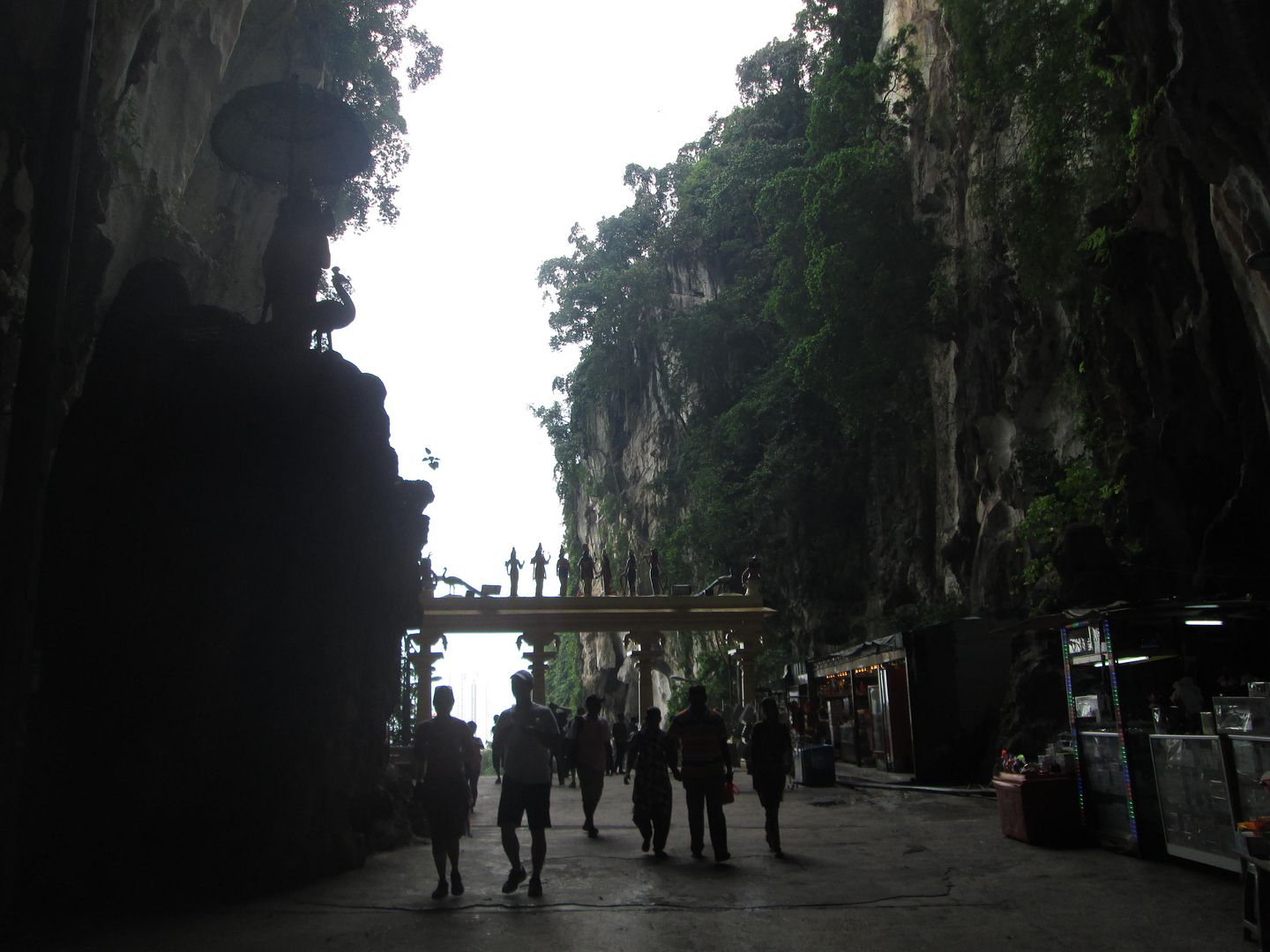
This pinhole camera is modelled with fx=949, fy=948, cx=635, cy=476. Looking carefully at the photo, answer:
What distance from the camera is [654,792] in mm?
7992

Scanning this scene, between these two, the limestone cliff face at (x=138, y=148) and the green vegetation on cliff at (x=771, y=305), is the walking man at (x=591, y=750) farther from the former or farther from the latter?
the green vegetation on cliff at (x=771, y=305)

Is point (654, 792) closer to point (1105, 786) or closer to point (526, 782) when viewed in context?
point (526, 782)

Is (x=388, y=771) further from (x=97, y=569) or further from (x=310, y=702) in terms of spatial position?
(x=97, y=569)

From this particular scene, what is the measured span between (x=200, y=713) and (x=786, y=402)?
24963 mm

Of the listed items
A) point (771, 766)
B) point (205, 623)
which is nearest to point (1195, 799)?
point (771, 766)

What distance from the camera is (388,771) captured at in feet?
32.9

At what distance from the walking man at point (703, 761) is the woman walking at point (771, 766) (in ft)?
1.04

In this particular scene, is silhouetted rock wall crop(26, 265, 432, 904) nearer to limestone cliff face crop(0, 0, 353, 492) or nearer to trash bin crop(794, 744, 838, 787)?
limestone cliff face crop(0, 0, 353, 492)

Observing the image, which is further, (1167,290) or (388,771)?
(1167,290)

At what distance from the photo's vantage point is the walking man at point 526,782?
6430 mm

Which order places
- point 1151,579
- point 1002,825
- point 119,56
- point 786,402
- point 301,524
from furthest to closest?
point 786,402 < point 119,56 < point 1151,579 < point 1002,825 < point 301,524

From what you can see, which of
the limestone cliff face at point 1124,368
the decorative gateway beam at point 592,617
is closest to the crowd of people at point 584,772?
the limestone cliff face at point 1124,368

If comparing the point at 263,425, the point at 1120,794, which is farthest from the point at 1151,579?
the point at 263,425

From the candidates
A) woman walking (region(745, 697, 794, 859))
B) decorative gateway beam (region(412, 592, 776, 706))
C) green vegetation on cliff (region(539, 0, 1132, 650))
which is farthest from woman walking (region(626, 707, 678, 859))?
decorative gateway beam (region(412, 592, 776, 706))
